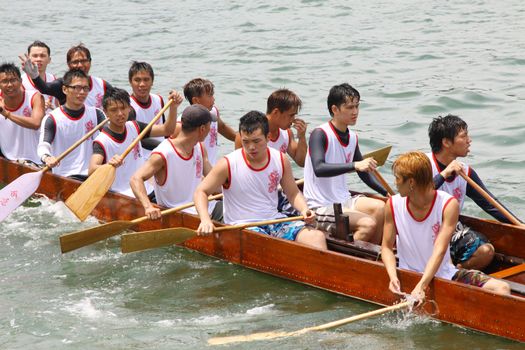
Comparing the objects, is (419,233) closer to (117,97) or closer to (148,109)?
(117,97)

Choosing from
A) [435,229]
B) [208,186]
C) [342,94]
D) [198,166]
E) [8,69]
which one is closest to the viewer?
Result: [435,229]

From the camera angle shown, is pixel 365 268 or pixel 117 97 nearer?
Answer: pixel 365 268

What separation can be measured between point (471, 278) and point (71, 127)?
17.0ft

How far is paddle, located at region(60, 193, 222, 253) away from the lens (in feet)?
29.5

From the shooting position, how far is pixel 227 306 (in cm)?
852

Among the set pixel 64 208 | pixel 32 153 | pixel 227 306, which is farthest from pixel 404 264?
pixel 32 153

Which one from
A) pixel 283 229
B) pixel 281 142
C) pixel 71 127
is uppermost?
pixel 71 127

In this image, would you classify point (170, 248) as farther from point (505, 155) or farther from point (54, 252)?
point (505, 155)

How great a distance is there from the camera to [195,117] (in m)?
8.99

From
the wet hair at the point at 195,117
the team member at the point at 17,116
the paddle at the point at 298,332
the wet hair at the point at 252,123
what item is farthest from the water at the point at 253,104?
the wet hair at the point at 252,123

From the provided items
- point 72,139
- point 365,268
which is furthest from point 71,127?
point 365,268

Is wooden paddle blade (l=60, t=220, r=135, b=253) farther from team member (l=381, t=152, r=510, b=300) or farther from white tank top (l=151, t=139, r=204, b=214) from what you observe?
team member (l=381, t=152, r=510, b=300)

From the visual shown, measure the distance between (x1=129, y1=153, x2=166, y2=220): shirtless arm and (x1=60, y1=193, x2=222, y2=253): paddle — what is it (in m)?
0.11

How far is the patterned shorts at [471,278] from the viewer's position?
25.0 ft
